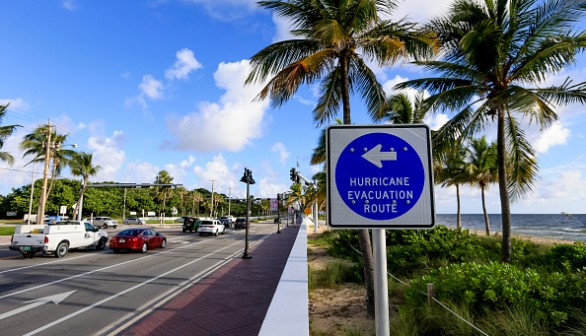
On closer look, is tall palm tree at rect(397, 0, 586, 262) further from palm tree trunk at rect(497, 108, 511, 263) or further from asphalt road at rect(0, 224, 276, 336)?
asphalt road at rect(0, 224, 276, 336)

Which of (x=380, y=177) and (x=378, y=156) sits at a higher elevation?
(x=378, y=156)

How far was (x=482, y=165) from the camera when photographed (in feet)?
94.8

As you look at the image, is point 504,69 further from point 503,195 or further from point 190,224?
point 190,224

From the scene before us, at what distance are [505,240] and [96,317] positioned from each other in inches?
450

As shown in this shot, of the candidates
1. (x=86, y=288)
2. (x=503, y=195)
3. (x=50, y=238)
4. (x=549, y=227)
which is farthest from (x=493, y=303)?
(x=549, y=227)

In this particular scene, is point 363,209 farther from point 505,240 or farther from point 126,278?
point 126,278

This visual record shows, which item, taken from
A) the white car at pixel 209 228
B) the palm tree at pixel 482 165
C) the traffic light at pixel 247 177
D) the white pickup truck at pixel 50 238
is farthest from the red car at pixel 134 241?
the palm tree at pixel 482 165

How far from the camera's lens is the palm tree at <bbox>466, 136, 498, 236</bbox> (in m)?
28.2

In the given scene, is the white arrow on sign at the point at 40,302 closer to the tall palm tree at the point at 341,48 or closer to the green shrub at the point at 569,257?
the tall palm tree at the point at 341,48

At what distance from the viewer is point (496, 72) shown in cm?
1083

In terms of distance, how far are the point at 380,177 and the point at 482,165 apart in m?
31.2

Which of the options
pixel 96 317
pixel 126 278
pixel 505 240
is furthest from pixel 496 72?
pixel 126 278

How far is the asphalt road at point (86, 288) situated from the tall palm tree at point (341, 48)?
19.5 ft

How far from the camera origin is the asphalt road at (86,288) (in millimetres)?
7055
